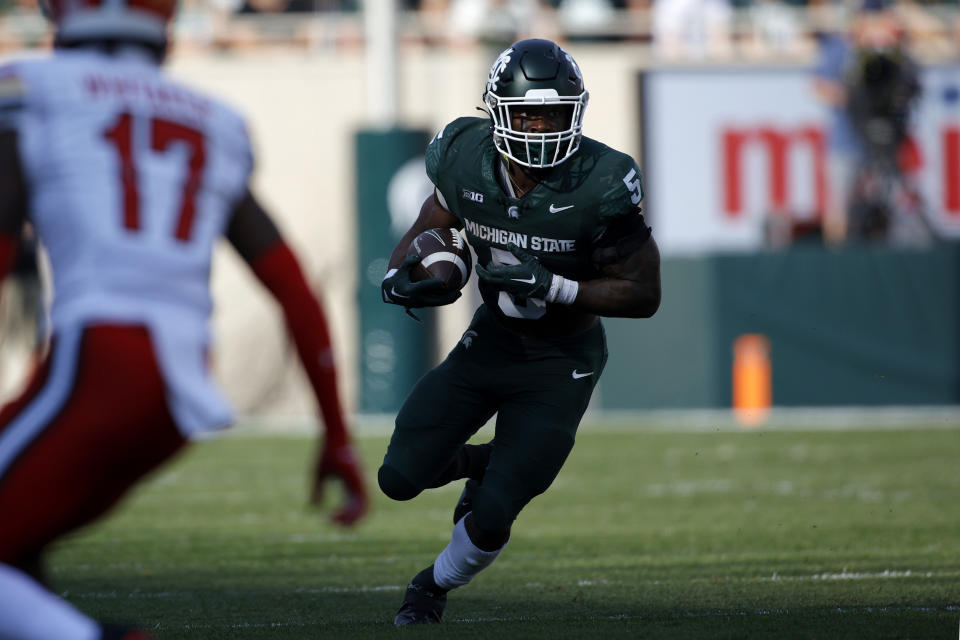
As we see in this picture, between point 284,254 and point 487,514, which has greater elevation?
point 284,254

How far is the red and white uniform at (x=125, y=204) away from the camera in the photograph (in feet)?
9.01

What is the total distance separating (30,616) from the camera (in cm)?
258

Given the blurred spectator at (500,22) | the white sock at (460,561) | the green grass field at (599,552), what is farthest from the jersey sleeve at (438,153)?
the blurred spectator at (500,22)

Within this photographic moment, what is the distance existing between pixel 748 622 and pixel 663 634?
1.02 ft

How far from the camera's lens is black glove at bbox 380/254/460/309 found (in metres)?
4.35

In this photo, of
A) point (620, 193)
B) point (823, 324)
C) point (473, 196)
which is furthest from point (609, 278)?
point (823, 324)

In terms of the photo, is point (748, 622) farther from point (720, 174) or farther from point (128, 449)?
point (720, 174)

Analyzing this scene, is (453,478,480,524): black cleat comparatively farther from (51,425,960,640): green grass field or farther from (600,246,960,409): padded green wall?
(600,246,960,409): padded green wall

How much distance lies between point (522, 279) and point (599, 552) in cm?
225

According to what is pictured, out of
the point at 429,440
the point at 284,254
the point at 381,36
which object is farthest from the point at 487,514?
the point at 381,36

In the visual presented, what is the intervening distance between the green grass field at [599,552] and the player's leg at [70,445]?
5.60 feet

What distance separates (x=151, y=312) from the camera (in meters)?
2.78

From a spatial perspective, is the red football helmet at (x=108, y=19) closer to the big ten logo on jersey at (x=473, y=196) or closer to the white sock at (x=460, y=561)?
the big ten logo on jersey at (x=473, y=196)

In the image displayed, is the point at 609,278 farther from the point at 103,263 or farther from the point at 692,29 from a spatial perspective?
the point at 692,29
